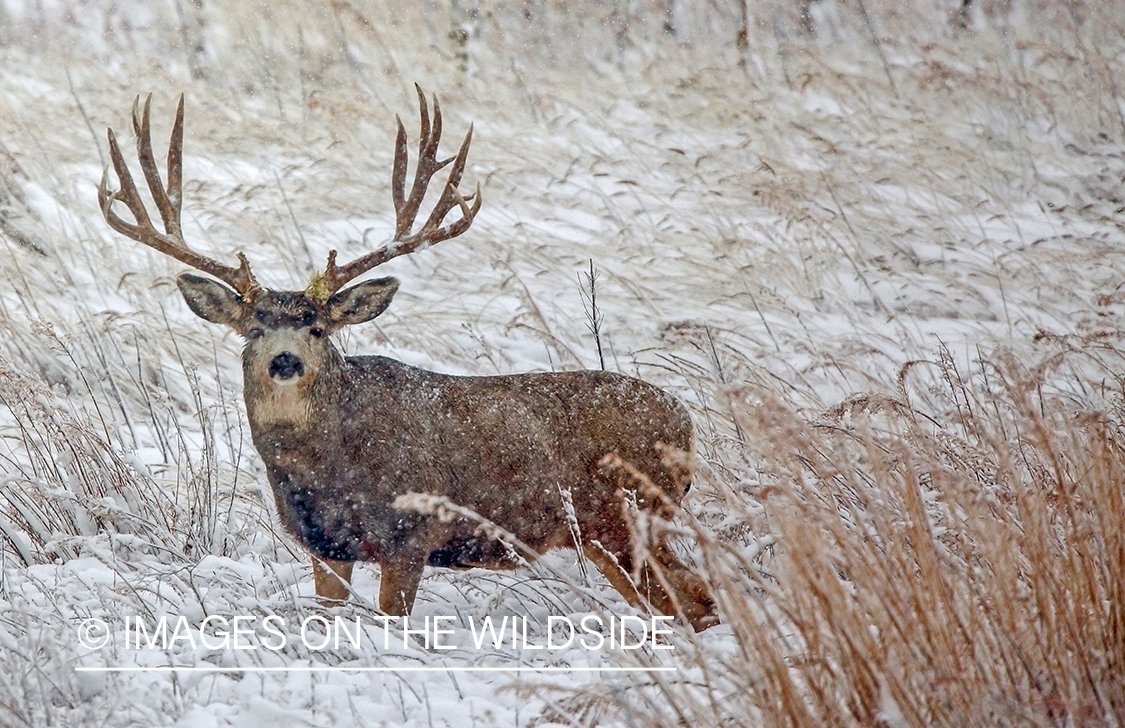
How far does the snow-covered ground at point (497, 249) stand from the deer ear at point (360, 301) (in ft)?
2.22

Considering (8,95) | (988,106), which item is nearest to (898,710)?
(988,106)

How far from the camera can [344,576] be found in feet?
12.8

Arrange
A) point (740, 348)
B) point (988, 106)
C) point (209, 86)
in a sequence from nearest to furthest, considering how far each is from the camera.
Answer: point (740, 348), point (988, 106), point (209, 86)

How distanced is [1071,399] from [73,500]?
4.04 m

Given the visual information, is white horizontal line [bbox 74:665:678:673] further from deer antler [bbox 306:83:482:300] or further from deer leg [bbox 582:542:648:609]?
deer antler [bbox 306:83:482:300]

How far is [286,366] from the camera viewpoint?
12.6ft

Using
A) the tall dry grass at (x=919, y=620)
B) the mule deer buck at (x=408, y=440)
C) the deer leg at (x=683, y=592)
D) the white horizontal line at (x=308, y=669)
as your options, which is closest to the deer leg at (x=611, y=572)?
the mule deer buck at (x=408, y=440)

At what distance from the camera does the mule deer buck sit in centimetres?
381

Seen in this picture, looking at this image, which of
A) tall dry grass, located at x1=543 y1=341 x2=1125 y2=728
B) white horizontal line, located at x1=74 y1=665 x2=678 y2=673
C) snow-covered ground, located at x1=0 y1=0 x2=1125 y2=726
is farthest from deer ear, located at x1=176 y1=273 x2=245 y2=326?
tall dry grass, located at x1=543 y1=341 x2=1125 y2=728

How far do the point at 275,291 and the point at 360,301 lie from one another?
0.31 m

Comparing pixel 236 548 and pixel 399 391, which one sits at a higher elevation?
pixel 399 391

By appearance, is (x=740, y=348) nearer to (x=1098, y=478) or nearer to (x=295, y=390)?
(x=295, y=390)

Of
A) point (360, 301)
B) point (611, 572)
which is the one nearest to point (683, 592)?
point (611, 572)

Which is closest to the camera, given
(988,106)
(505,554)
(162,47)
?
(505,554)
